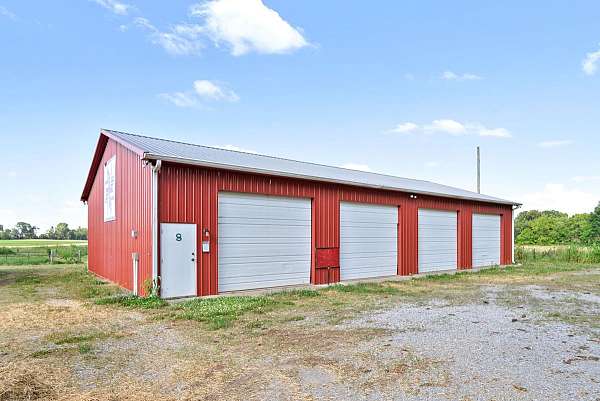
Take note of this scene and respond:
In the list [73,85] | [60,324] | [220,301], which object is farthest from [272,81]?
[60,324]

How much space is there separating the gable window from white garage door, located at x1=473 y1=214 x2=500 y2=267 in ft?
44.1

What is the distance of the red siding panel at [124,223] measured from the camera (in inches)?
364

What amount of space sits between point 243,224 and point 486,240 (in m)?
12.0

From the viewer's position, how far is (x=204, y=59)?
15.4 metres

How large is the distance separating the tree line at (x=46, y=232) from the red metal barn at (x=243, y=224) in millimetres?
40094

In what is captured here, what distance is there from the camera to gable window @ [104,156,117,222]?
12539 millimetres

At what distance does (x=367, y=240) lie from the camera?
43.1 feet

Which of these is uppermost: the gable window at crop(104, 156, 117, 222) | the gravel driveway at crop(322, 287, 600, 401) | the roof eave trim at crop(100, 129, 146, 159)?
the roof eave trim at crop(100, 129, 146, 159)

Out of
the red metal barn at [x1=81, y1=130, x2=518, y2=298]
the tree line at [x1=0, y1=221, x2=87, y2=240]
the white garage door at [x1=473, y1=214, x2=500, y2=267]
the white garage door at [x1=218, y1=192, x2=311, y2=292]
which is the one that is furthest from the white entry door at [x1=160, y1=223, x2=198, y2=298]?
the tree line at [x1=0, y1=221, x2=87, y2=240]

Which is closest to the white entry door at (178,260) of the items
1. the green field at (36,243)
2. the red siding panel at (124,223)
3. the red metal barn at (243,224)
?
the red metal barn at (243,224)

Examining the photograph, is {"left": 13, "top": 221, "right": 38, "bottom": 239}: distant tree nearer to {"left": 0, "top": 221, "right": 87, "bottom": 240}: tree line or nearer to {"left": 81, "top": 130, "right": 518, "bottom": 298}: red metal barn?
{"left": 0, "top": 221, "right": 87, "bottom": 240}: tree line

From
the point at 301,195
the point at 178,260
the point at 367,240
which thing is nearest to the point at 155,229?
the point at 178,260

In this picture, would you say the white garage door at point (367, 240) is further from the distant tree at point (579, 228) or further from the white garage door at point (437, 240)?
the distant tree at point (579, 228)

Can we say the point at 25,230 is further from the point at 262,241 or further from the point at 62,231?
the point at 262,241
